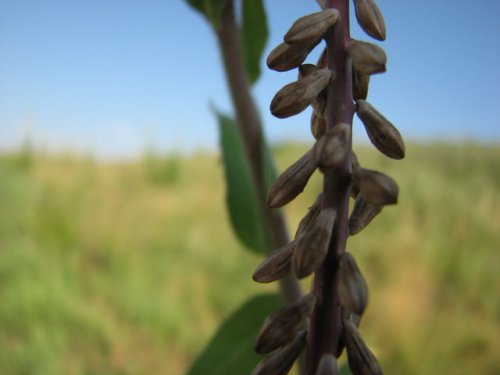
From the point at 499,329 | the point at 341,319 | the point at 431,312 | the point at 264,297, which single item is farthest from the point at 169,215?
Answer: the point at 341,319

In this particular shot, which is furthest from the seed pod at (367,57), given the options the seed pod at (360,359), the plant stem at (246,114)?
the plant stem at (246,114)

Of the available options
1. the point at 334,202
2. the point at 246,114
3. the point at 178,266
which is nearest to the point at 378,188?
the point at 334,202

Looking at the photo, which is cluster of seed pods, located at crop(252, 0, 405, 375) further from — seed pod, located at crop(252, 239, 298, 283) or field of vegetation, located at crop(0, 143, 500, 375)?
field of vegetation, located at crop(0, 143, 500, 375)

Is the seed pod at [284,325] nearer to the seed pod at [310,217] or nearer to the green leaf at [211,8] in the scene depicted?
the seed pod at [310,217]

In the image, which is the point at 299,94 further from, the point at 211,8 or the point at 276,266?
the point at 211,8

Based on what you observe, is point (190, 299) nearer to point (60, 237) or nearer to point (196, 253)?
point (196, 253)

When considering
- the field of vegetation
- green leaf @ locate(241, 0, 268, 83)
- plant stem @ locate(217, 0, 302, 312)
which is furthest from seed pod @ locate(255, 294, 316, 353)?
the field of vegetation

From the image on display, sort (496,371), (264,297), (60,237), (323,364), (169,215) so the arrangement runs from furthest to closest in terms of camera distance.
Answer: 1. (169,215)
2. (60,237)
3. (496,371)
4. (264,297)
5. (323,364)
